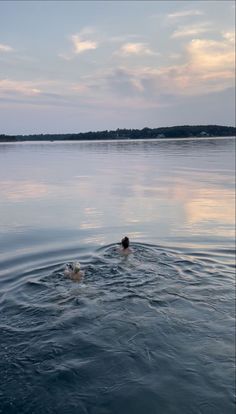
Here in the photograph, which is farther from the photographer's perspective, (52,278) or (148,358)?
(52,278)

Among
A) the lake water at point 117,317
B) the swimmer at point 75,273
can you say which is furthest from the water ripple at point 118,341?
the swimmer at point 75,273

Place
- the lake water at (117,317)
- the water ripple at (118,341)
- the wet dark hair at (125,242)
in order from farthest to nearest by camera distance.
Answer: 1. the wet dark hair at (125,242)
2. the lake water at (117,317)
3. the water ripple at (118,341)

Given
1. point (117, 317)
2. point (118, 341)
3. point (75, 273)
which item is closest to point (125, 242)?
point (75, 273)

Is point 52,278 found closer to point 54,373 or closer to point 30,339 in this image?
point 30,339

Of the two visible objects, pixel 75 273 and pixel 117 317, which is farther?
pixel 75 273

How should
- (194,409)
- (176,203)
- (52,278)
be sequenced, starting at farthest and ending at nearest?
1. (176,203)
2. (52,278)
3. (194,409)

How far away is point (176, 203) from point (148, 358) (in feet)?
73.6

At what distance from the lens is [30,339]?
31.9ft

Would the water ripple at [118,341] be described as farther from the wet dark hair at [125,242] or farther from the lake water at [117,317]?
the wet dark hair at [125,242]

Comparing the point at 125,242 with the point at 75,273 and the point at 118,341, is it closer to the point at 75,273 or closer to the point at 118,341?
the point at 75,273

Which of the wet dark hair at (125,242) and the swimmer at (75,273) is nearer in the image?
the swimmer at (75,273)

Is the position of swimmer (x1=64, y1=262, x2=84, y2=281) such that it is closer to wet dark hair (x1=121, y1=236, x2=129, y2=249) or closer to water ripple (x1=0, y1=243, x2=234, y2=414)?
water ripple (x1=0, y1=243, x2=234, y2=414)

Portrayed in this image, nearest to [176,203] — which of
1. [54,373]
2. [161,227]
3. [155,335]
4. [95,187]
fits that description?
[161,227]

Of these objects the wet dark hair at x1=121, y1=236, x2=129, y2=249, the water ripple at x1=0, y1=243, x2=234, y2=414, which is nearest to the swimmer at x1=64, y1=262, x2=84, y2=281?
the water ripple at x1=0, y1=243, x2=234, y2=414
